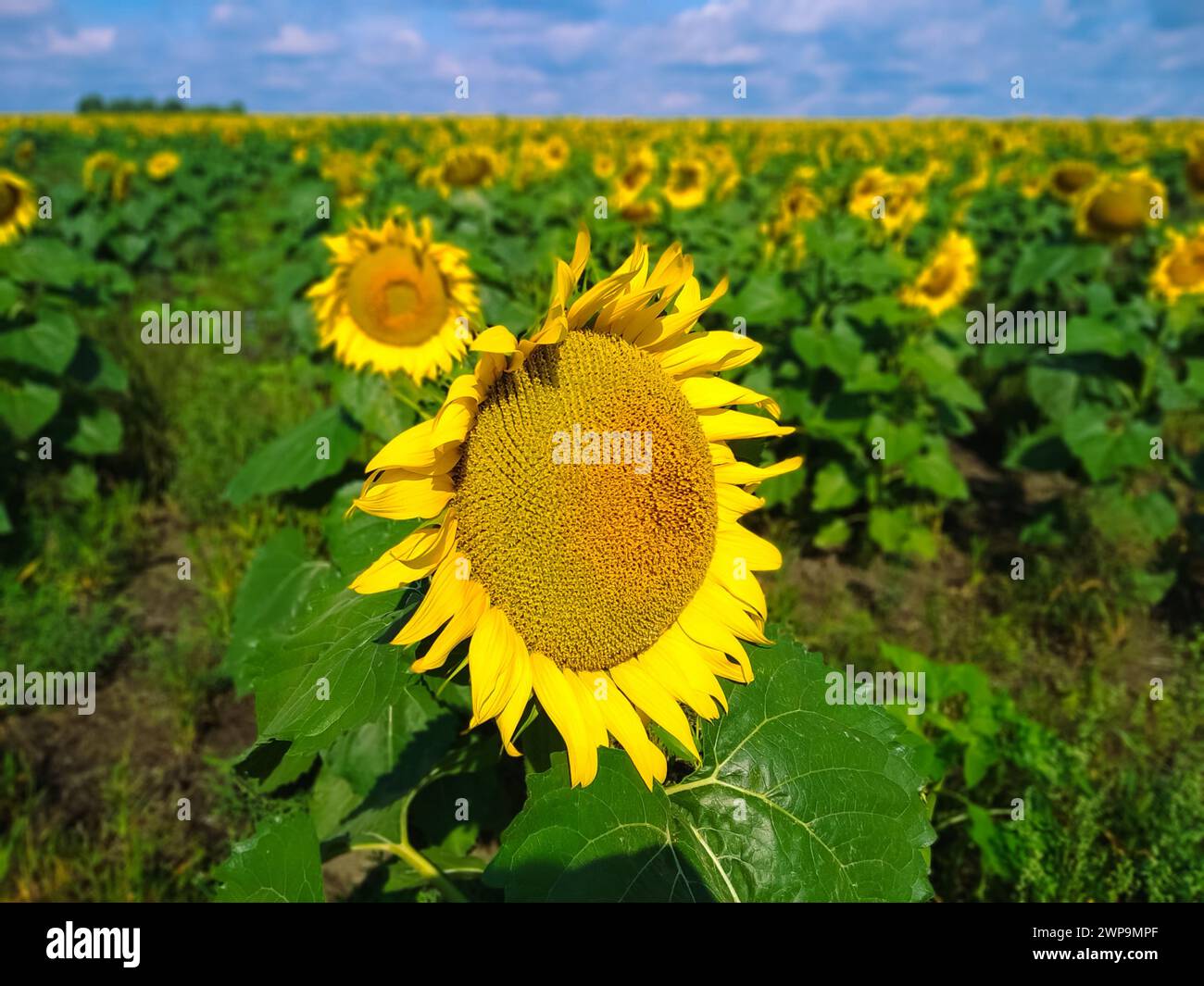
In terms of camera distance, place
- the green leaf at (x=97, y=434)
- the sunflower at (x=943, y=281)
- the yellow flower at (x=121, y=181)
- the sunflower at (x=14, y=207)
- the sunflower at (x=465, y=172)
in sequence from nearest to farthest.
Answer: the green leaf at (x=97, y=434) → the sunflower at (x=943, y=281) → the sunflower at (x=14, y=207) → the sunflower at (x=465, y=172) → the yellow flower at (x=121, y=181)

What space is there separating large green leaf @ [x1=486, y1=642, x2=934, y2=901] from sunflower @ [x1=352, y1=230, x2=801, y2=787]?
81 millimetres

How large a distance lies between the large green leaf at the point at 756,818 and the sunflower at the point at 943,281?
505cm

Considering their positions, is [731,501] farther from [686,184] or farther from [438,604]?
[686,184]

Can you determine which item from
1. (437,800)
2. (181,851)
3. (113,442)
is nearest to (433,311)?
(437,800)

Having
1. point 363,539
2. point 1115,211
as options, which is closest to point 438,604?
point 363,539

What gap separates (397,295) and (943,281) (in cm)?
441

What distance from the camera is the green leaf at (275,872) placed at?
1575 millimetres

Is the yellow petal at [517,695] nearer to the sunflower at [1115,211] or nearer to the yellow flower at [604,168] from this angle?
the sunflower at [1115,211]

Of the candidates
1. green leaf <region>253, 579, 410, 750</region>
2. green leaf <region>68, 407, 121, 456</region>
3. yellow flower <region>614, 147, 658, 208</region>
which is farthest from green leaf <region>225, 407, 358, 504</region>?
yellow flower <region>614, 147, 658, 208</region>

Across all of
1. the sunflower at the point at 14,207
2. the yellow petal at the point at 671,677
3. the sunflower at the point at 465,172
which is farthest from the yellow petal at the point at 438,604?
the sunflower at the point at 14,207

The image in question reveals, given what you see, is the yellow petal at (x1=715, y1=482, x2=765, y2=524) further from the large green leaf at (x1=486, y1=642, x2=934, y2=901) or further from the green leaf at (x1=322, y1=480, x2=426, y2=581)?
the green leaf at (x1=322, y1=480, x2=426, y2=581)

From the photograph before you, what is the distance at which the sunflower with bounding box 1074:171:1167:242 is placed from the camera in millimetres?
6145
